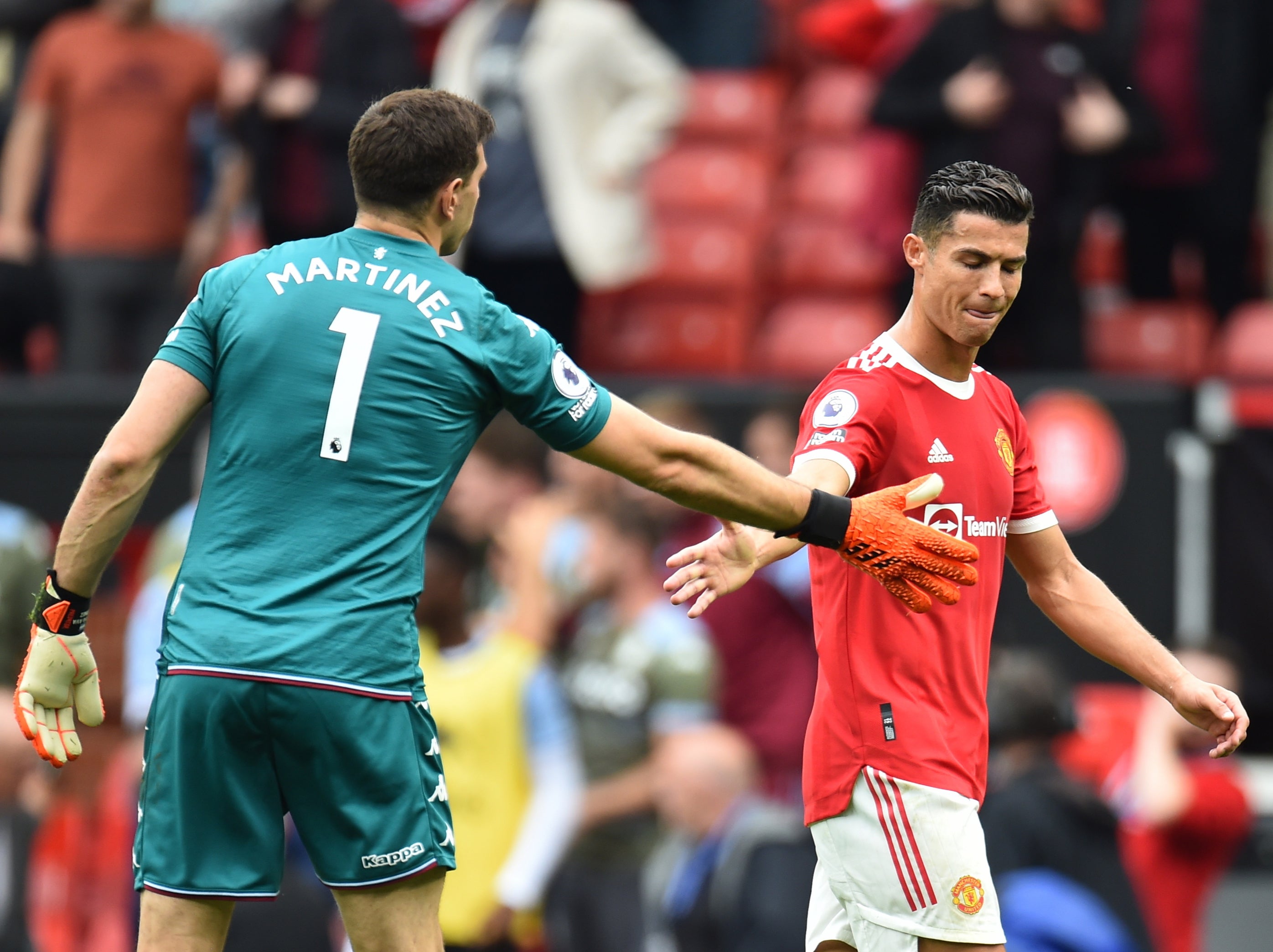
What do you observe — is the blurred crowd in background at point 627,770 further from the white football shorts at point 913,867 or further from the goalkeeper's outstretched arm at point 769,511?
the goalkeeper's outstretched arm at point 769,511

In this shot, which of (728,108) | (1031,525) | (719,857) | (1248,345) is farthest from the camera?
(728,108)

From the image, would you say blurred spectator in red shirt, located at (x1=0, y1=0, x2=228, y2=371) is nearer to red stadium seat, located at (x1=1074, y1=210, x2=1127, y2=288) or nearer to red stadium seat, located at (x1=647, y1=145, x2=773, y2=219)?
red stadium seat, located at (x1=647, y1=145, x2=773, y2=219)

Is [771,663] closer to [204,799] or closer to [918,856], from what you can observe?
[918,856]

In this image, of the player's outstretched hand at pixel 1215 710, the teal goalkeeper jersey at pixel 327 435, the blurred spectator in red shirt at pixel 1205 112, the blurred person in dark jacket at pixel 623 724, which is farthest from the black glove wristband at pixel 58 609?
the blurred spectator in red shirt at pixel 1205 112

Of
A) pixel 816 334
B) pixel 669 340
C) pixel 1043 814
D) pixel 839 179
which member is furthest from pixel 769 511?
pixel 839 179

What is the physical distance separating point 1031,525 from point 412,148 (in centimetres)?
170

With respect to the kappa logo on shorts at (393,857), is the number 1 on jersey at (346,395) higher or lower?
higher

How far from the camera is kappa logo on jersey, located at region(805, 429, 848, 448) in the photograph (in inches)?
163

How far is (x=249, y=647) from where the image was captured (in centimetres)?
389

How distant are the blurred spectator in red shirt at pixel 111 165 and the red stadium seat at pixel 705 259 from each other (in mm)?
2846

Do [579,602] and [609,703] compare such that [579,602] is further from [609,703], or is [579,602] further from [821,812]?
[821,812]

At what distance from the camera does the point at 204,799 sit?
13.0 feet

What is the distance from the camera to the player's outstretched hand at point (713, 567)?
3.92 metres

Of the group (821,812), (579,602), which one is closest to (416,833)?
(821,812)
